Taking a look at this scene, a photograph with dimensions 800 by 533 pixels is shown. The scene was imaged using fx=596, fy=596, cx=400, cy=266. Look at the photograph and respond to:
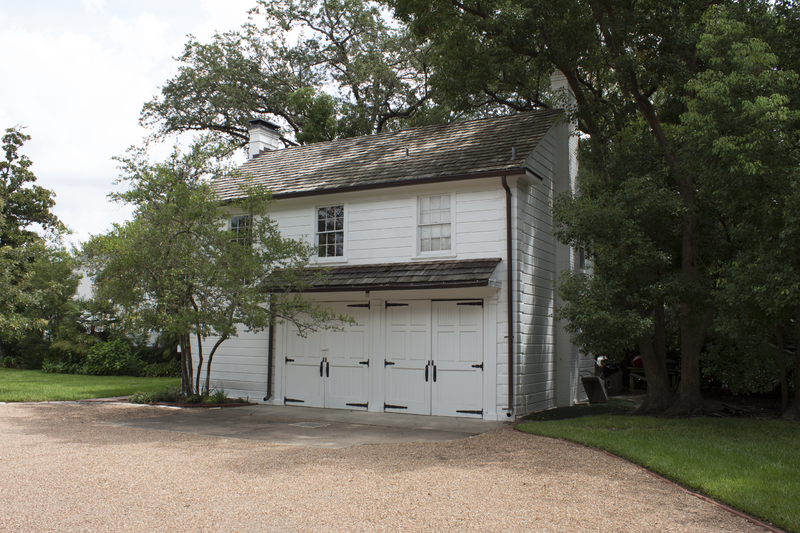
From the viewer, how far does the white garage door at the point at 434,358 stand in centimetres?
1229

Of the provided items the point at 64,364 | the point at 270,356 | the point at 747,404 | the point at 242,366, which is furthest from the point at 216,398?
the point at 64,364

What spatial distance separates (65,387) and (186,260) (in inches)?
318

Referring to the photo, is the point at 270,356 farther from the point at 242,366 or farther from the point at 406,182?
the point at 406,182

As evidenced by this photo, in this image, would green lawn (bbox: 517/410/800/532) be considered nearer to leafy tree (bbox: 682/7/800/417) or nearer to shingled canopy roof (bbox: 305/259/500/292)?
leafy tree (bbox: 682/7/800/417)

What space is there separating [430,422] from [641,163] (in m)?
7.30

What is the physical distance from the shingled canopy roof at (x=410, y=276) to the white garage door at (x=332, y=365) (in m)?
0.77

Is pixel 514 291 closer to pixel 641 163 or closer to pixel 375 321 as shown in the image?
pixel 375 321

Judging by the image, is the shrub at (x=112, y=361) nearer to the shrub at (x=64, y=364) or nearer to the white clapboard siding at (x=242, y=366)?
the shrub at (x=64, y=364)

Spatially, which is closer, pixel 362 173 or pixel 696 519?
pixel 696 519

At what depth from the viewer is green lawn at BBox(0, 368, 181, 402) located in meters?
14.9

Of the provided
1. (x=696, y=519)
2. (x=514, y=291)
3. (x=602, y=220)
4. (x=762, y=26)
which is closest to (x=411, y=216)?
(x=514, y=291)

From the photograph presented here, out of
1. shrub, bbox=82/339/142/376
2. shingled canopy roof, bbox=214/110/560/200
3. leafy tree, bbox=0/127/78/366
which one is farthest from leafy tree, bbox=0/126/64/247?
shingled canopy roof, bbox=214/110/560/200

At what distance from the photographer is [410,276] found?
41.3ft

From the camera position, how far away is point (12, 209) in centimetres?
2998
